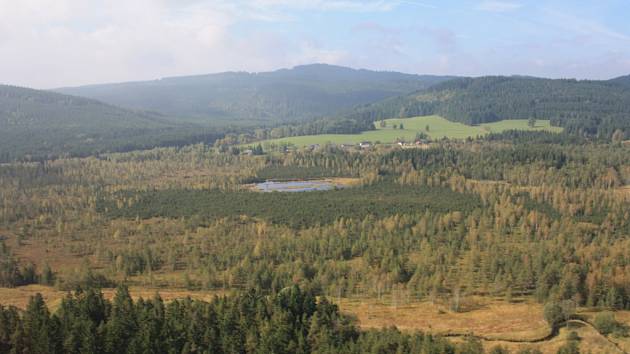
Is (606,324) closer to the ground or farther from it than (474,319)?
farther from it

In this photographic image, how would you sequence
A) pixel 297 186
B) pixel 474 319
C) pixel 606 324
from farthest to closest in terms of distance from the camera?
pixel 297 186 < pixel 474 319 < pixel 606 324

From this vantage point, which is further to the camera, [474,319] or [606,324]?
[474,319]

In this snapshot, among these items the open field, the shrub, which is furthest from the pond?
the shrub

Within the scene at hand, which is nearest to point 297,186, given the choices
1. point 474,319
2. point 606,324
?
point 474,319

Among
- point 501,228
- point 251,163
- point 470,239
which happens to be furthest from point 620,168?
point 251,163

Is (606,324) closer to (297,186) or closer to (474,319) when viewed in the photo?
(474,319)

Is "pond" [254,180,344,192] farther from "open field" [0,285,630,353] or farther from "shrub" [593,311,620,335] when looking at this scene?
"shrub" [593,311,620,335]

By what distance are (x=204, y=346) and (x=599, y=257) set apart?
5610 centimetres

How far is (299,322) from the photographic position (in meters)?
49.8

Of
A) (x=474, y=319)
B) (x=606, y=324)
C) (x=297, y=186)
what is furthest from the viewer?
(x=297, y=186)

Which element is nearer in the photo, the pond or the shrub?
the shrub

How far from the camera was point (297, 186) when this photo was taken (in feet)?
491

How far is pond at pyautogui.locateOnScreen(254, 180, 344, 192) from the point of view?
143 metres

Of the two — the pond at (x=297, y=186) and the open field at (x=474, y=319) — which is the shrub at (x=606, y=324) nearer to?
the open field at (x=474, y=319)
